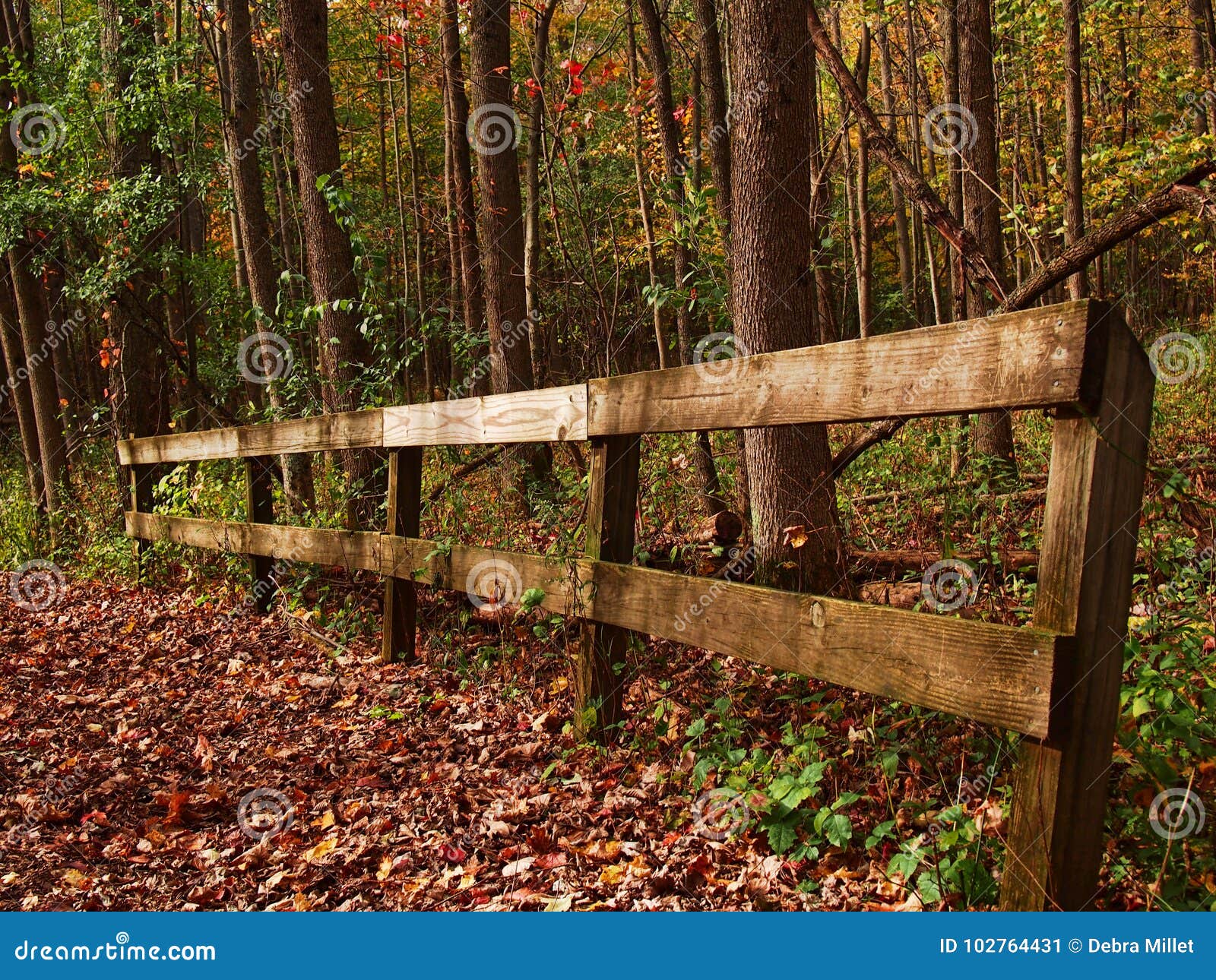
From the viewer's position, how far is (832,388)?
295 cm

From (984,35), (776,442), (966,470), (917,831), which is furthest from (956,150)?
(917,831)

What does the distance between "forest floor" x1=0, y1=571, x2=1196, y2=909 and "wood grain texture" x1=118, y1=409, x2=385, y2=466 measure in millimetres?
1417

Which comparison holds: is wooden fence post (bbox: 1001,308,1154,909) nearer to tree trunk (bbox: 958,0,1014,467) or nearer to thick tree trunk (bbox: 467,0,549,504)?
tree trunk (bbox: 958,0,1014,467)

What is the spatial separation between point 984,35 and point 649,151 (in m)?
9.21

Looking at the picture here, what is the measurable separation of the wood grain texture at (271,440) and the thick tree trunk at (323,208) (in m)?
0.88

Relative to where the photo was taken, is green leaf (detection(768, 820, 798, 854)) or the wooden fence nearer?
the wooden fence

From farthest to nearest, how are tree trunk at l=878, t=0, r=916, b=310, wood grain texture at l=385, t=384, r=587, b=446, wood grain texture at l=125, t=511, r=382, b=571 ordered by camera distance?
tree trunk at l=878, t=0, r=916, b=310 → wood grain texture at l=125, t=511, r=382, b=571 → wood grain texture at l=385, t=384, r=587, b=446

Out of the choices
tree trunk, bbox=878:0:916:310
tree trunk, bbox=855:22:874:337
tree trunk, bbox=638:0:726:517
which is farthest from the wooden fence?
tree trunk, bbox=878:0:916:310

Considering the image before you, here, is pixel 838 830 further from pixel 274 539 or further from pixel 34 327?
pixel 34 327

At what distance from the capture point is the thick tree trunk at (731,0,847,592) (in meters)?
4.58

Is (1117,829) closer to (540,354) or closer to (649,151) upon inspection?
(540,354)

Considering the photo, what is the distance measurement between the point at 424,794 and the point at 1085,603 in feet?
9.25

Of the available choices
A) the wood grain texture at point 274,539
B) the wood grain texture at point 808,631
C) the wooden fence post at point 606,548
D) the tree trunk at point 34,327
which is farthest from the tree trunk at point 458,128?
the wooden fence post at point 606,548

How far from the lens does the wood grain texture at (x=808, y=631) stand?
240 centimetres
